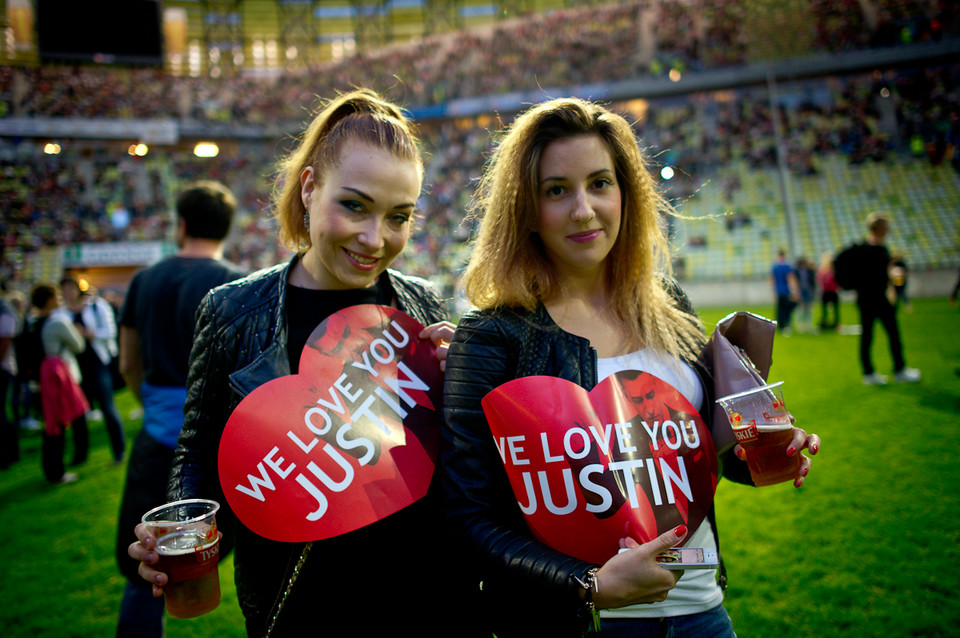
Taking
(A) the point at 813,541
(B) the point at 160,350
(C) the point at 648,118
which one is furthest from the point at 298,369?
(C) the point at 648,118

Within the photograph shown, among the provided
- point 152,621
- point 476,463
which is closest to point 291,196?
point 476,463

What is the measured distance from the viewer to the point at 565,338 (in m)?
1.44

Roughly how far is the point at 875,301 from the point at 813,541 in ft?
15.0

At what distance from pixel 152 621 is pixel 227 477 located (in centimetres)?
127

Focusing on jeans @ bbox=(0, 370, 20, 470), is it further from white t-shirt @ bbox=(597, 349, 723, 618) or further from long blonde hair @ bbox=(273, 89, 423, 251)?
white t-shirt @ bbox=(597, 349, 723, 618)

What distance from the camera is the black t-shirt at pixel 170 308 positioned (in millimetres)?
2529

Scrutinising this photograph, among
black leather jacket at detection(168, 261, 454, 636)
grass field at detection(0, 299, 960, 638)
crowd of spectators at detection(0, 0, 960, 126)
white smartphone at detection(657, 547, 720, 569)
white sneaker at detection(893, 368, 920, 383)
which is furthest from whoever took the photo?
crowd of spectators at detection(0, 0, 960, 126)

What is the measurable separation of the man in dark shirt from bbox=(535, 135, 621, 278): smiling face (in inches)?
262

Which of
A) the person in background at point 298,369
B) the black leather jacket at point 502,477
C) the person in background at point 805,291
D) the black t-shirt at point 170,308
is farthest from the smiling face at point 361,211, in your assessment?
the person in background at point 805,291

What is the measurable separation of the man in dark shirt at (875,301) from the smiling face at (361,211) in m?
6.98

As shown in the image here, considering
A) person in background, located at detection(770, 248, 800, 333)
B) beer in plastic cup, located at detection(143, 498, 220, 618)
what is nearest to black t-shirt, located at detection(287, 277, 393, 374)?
beer in plastic cup, located at detection(143, 498, 220, 618)

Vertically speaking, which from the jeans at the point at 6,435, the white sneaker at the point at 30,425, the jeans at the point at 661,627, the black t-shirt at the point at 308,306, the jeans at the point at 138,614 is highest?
the black t-shirt at the point at 308,306

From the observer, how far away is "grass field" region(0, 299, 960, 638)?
2.76 metres

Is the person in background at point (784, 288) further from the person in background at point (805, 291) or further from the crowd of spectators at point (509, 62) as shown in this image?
the crowd of spectators at point (509, 62)
